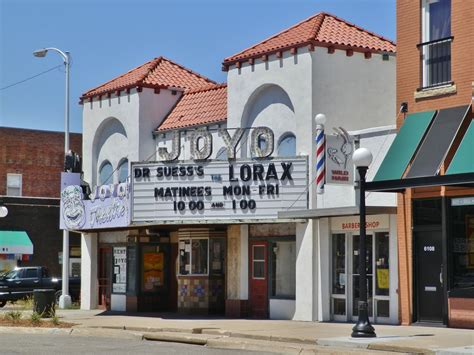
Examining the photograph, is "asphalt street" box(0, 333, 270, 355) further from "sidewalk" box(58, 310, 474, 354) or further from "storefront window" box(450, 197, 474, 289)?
"storefront window" box(450, 197, 474, 289)

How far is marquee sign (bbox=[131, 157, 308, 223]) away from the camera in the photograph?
25125 millimetres

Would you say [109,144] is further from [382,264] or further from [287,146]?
[382,264]

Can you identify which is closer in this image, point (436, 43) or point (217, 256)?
point (436, 43)

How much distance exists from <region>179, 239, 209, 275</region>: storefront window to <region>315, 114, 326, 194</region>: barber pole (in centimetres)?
636

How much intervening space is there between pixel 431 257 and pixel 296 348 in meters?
5.23

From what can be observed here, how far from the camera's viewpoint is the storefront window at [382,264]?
77.6 ft

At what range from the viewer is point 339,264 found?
2505 cm

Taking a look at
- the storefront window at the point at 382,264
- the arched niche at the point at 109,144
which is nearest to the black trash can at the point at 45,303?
the arched niche at the point at 109,144

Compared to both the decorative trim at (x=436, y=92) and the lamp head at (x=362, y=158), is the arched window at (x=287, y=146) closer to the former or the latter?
the decorative trim at (x=436, y=92)

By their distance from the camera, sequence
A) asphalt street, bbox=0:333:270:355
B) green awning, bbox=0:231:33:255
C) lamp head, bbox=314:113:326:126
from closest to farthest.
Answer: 1. asphalt street, bbox=0:333:270:355
2. lamp head, bbox=314:113:326:126
3. green awning, bbox=0:231:33:255

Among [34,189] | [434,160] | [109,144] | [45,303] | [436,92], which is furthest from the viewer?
[34,189]

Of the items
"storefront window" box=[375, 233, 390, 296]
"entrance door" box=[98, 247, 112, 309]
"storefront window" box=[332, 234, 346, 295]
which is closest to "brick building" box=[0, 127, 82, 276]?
"entrance door" box=[98, 247, 112, 309]

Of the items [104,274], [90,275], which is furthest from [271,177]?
[90,275]

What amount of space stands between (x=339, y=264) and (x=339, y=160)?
116 inches
